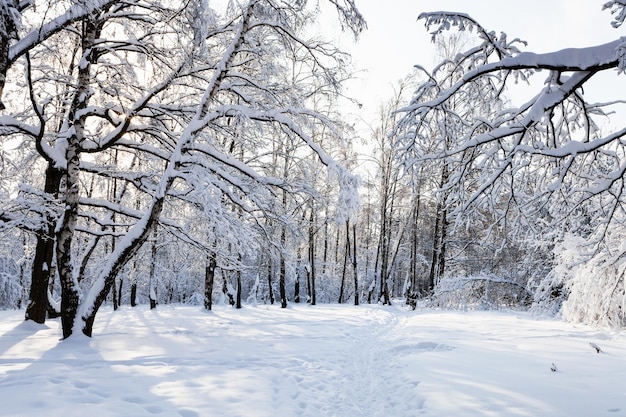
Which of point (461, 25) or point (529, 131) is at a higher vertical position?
point (461, 25)

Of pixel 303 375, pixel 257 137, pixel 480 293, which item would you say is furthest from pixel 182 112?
pixel 480 293

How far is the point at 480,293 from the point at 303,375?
549 inches

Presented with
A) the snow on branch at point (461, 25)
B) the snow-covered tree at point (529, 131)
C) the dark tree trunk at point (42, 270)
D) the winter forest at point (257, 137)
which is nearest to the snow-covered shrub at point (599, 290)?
the winter forest at point (257, 137)

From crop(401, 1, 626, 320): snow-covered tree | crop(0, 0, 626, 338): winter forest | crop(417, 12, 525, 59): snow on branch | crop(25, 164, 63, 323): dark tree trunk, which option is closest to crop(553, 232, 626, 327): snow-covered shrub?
crop(0, 0, 626, 338): winter forest

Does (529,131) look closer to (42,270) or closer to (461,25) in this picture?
(461,25)

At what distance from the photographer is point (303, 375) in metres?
5.84

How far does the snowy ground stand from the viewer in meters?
4.18

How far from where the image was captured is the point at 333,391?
5258 millimetres

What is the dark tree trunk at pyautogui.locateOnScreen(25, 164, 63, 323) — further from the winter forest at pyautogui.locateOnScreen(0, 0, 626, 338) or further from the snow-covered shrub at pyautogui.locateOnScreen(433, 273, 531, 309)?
the snow-covered shrub at pyautogui.locateOnScreen(433, 273, 531, 309)

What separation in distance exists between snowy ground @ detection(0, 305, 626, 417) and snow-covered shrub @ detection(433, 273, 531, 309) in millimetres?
7934

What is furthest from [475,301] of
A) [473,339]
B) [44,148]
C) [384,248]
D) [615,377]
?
[44,148]

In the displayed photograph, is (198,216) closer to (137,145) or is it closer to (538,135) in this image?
(137,145)

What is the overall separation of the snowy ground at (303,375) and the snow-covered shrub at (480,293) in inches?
312

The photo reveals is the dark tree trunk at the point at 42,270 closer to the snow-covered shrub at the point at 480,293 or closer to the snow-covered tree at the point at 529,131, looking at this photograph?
the snow-covered tree at the point at 529,131
